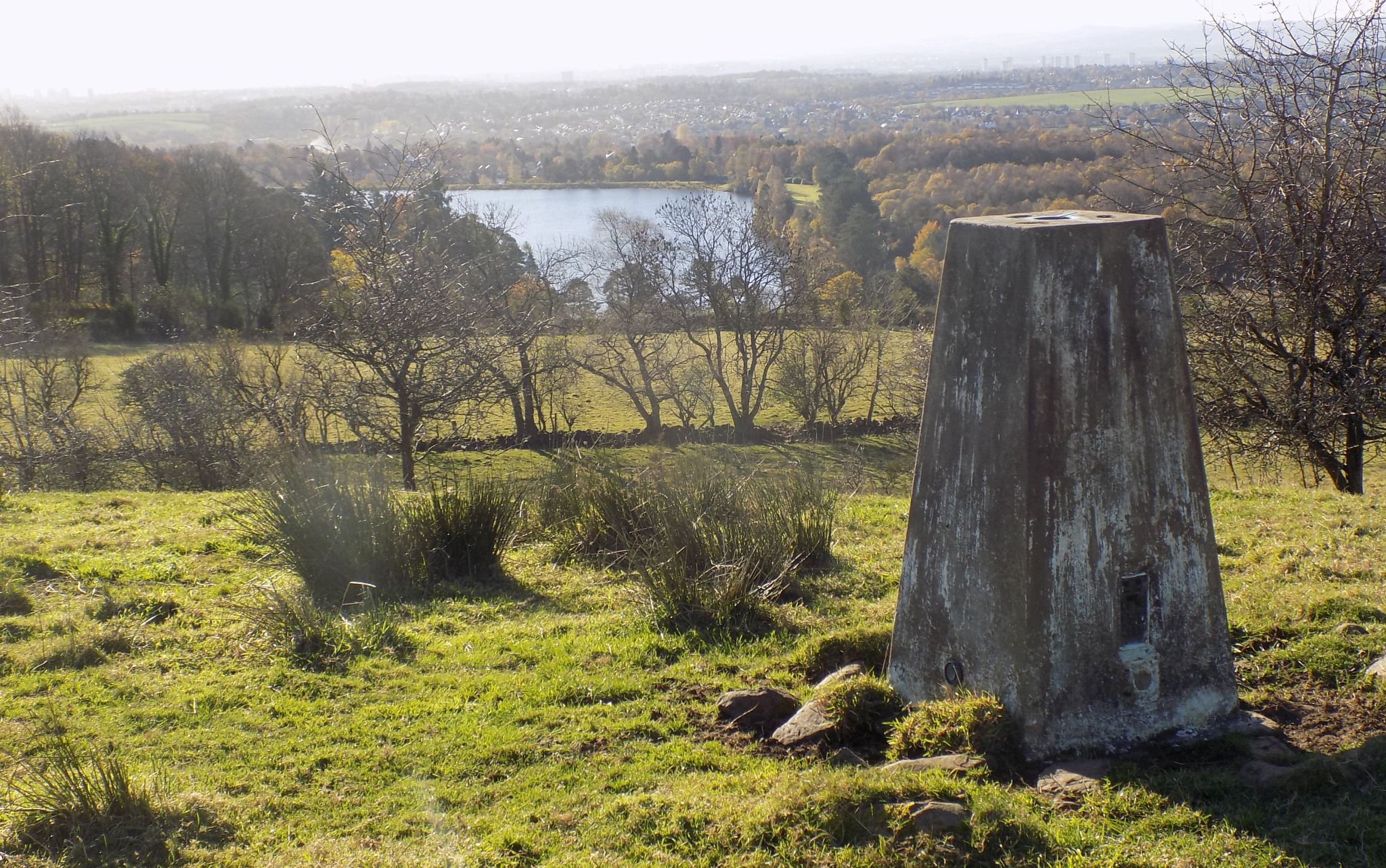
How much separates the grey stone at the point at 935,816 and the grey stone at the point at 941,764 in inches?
16.6

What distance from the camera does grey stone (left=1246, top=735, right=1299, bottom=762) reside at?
12.2 feet

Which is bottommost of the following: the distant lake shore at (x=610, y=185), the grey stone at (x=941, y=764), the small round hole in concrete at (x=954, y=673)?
the grey stone at (x=941, y=764)

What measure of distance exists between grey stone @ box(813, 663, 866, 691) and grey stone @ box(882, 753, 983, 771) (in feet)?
2.40

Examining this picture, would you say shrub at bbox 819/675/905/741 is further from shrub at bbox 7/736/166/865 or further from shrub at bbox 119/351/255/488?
shrub at bbox 119/351/255/488

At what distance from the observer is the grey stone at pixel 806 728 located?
4277 millimetres

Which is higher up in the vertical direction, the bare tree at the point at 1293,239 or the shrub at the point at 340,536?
the bare tree at the point at 1293,239

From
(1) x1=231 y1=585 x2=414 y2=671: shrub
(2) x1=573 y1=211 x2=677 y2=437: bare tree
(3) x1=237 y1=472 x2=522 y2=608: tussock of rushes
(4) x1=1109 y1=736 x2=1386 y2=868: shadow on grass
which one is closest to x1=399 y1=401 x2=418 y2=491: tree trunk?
(3) x1=237 y1=472 x2=522 y2=608: tussock of rushes

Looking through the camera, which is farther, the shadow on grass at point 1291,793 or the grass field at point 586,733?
the grass field at point 586,733

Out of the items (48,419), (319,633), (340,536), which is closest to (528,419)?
(48,419)

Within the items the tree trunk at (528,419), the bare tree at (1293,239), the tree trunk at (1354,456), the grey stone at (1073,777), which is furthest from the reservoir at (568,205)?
the grey stone at (1073,777)

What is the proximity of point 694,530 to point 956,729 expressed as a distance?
114 inches

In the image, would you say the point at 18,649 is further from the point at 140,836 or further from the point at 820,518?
the point at 820,518

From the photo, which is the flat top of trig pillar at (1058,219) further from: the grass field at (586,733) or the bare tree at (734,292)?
the bare tree at (734,292)

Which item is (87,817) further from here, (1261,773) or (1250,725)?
(1250,725)
